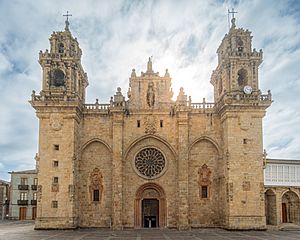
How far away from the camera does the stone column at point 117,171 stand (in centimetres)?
3259

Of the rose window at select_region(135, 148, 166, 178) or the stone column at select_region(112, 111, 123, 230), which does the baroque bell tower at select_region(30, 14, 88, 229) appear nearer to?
the stone column at select_region(112, 111, 123, 230)

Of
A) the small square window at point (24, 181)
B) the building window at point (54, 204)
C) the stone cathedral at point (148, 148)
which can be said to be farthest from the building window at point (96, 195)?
the small square window at point (24, 181)

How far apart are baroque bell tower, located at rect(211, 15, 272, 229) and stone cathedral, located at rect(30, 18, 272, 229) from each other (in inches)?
3.2

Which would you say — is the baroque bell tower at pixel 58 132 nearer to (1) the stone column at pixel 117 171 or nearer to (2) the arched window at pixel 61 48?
(2) the arched window at pixel 61 48

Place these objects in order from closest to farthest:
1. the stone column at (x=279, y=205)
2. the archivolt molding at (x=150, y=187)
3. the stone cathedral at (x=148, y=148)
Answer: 1. the stone cathedral at (x=148, y=148)
2. the archivolt molding at (x=150, y=187)
3. the stone column at (x=279, y=205)

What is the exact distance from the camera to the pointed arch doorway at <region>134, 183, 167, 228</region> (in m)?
34.2

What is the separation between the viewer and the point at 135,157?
114ft

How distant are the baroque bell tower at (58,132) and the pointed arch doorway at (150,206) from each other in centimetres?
556

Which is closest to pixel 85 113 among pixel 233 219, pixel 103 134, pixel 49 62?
pixel 103 134

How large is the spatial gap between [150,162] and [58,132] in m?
8.46

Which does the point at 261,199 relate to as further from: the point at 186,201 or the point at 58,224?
the point at 58,224

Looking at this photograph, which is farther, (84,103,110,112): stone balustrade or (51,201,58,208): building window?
(84,103,110,112): stone balustrade

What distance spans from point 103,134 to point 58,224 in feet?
28.0

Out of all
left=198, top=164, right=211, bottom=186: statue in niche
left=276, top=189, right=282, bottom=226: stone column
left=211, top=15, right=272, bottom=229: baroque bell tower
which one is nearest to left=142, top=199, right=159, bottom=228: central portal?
left=198, top=164, right=211, bottom=186: statue in niche
